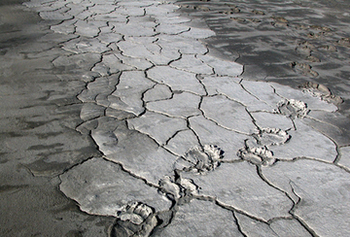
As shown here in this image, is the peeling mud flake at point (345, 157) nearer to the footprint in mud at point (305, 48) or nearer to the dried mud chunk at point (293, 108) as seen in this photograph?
the dried mud chunk at point (293, 108)

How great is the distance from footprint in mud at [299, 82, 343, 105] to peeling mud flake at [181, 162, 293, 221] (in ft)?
3.73

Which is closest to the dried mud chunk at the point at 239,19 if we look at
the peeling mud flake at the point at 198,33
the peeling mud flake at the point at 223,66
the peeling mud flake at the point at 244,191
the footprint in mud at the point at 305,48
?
the peeling mud flake at the point at 198,33

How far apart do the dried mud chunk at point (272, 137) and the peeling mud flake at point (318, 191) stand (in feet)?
0.61

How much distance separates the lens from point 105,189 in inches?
54.2

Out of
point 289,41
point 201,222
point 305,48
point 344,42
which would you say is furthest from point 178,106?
point 344,42

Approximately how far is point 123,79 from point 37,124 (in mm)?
807

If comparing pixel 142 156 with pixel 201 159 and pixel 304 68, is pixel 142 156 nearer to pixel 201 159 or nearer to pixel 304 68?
pixel 201 159

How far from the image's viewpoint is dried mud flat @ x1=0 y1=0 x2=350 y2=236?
1.27 metres

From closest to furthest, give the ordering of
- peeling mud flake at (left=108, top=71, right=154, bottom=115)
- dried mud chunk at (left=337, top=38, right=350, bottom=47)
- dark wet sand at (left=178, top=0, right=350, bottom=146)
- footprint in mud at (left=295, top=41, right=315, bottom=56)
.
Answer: peeling mud flake at (left=108, top=71, right=154, bottom=115) < dark wet sand at (left=178, top=0, right=350, bottom=146) < footprint in mud at (left=295, top=41, right=315, bottom=56) < dried mud chunk at (left=337, top=38, right=350, bottom=47)

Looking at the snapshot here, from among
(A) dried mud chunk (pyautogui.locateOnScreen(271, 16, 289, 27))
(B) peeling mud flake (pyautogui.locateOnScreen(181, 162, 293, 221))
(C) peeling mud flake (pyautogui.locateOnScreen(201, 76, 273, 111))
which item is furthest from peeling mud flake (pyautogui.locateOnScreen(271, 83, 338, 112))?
(A) dried mud chunk (pyautogui.locateOnScreen(271, 16, 289, 27))

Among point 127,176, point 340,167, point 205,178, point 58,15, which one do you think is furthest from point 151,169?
point 58,15

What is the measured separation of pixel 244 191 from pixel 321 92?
1.41 metres

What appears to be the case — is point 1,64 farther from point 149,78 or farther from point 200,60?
point 200,60

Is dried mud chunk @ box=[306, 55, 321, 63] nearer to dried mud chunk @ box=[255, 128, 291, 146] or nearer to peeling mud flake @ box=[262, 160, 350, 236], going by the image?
dried mud chunk @ box=[255, 128, 291, 146]
